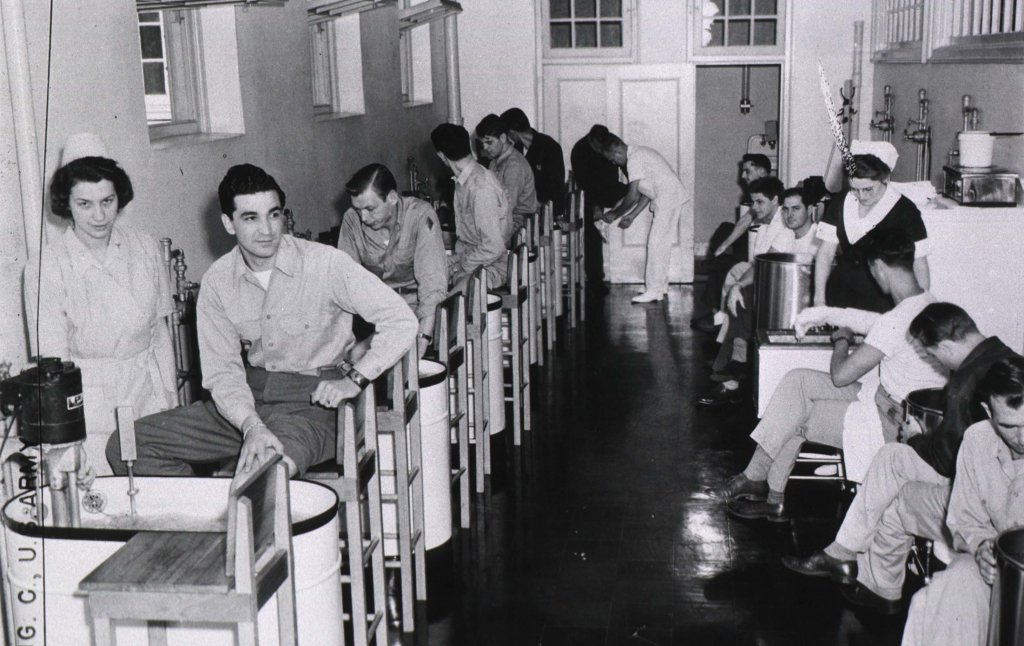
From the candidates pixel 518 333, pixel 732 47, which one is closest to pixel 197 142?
pixel 518 333

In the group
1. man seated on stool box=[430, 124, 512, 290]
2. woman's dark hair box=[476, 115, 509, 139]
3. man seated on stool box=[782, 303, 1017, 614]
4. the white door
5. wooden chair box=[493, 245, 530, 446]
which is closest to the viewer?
man seated on stool box=[782, 303, 1017, 614]

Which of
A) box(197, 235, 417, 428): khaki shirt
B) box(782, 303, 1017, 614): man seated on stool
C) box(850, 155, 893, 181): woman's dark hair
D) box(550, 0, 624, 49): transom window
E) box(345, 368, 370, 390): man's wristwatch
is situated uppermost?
box(550, 0, 624, 49): transom window

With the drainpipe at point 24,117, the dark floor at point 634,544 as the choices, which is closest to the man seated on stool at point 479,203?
the dark floor at point 634,544

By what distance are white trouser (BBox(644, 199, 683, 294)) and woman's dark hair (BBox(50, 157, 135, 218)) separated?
556cm

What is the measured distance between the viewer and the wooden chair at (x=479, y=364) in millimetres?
4395

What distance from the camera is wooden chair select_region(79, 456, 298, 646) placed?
196 cm

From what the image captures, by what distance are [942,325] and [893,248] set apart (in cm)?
62

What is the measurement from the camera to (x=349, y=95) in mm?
6914

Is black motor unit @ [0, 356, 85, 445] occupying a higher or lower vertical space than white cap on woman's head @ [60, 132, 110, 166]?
lower

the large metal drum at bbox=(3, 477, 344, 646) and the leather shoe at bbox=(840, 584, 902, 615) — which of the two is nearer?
the large metal drum at bbox=(3, 477, 344, 646)

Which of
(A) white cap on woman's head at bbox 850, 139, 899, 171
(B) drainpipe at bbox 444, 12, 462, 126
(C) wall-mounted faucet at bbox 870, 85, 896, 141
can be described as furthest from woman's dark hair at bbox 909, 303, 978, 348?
(B) drainpipe at bbox 444, 12, 462, 126

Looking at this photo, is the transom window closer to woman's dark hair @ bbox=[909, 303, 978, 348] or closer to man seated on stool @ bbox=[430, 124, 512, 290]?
man seated on stool @ bbox=[430, 124, 512, 290]

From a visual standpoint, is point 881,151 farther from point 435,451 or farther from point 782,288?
point 435,451

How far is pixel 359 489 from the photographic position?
2.75 meters
